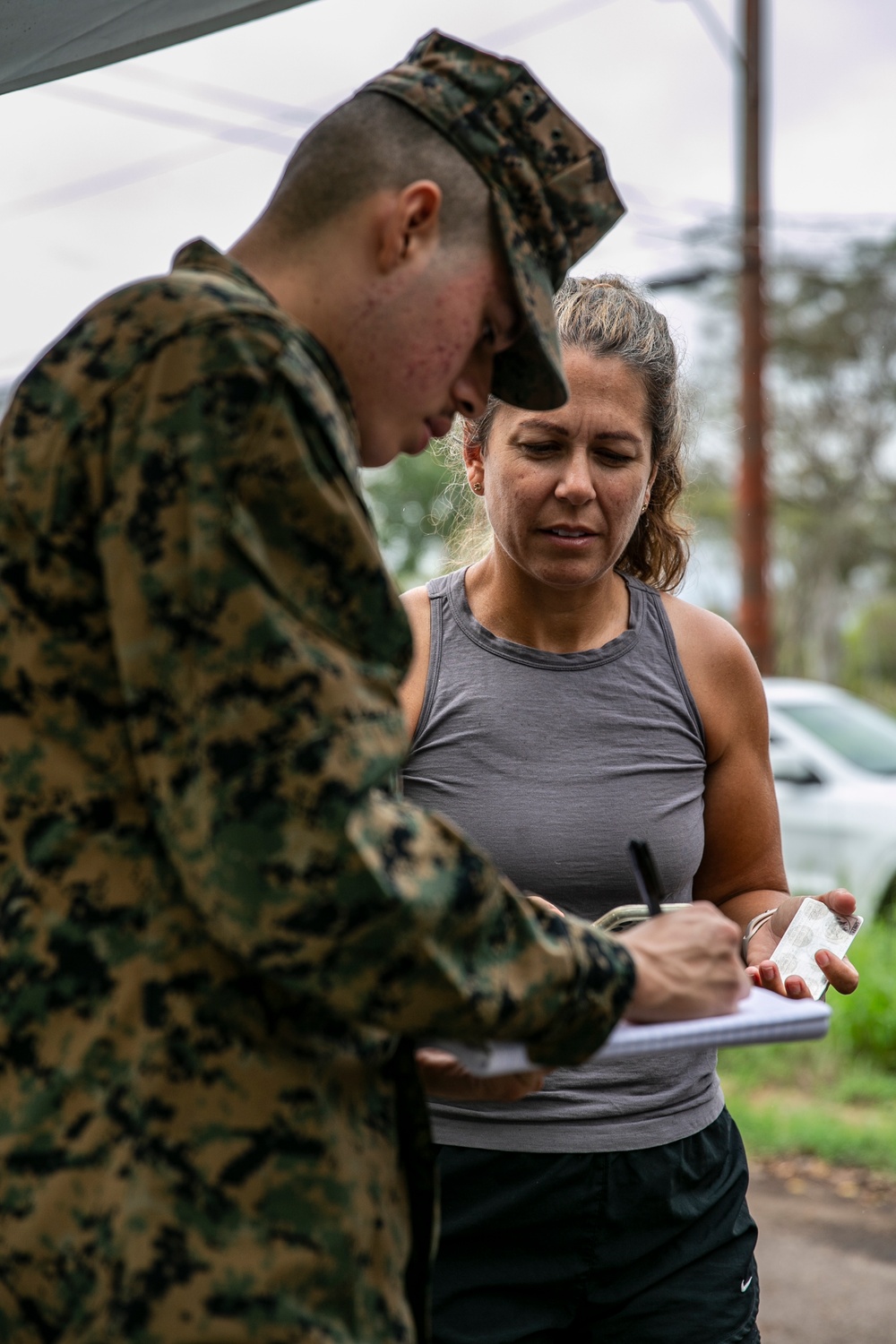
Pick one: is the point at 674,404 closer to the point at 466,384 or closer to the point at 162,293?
the point at 466,384

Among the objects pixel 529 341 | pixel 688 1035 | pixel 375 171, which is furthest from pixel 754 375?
pixel 688 1035

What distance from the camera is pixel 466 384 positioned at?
4.52 ft

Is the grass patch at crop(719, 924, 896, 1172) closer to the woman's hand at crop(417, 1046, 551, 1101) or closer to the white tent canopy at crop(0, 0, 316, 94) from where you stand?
the woman's hand at crop(417, 1046, 551, 1101)

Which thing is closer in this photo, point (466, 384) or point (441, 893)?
point (441, 893)

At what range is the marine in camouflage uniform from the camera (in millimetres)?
1025

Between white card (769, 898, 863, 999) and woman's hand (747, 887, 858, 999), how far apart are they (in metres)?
0.01

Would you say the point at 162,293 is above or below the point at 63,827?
above

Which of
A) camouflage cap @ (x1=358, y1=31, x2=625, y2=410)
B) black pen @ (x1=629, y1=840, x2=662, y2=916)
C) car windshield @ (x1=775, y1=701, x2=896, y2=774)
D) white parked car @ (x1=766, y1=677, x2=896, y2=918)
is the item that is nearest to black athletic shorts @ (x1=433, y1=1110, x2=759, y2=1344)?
black pen @ (x1=629, y1=840, x2=662, y2=916)

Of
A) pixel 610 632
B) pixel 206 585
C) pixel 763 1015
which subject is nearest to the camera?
pixel 206 585

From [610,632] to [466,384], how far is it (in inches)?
31.3

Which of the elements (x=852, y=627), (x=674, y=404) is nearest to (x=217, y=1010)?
(x=674, y=404)

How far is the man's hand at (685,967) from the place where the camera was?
49.5 inches

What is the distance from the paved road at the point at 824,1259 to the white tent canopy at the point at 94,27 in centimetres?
337

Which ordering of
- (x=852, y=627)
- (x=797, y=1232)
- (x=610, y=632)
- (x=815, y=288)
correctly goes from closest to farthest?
(x=610, y=632) < (x=797, y=1232) < (x=815, y=288) < (x=852, y=627)
